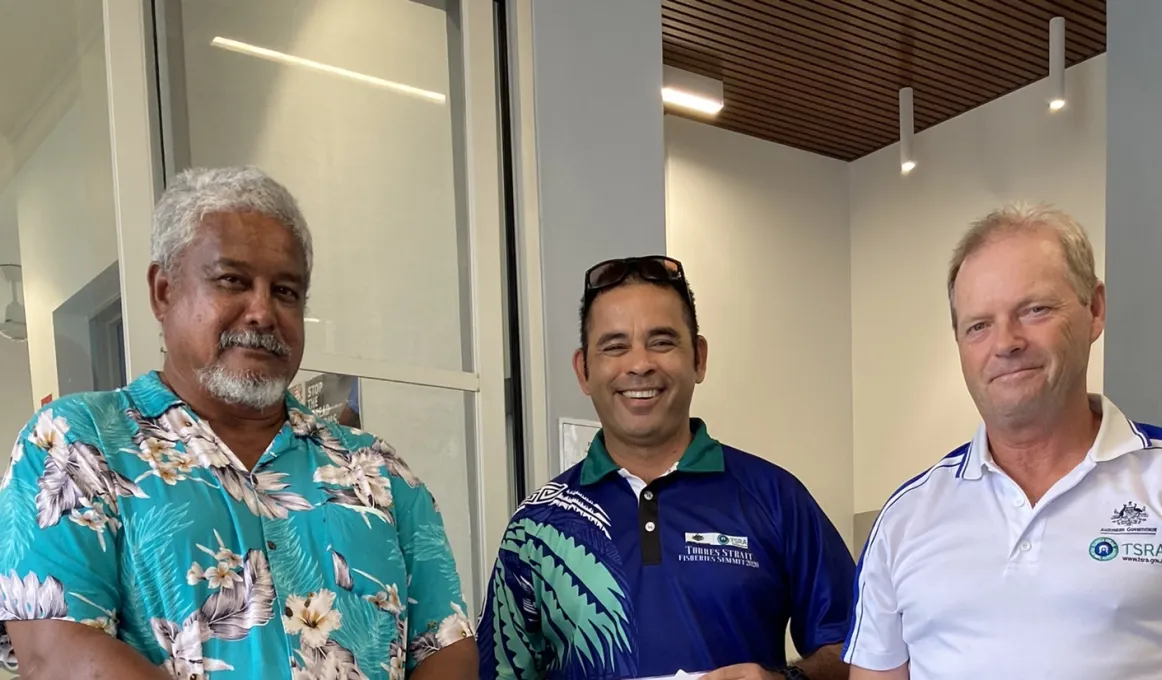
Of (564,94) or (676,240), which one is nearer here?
(564,94)

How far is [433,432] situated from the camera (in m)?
2.58

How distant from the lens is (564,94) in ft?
9.05

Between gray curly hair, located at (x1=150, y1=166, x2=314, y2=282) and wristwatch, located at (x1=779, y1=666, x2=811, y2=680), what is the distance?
1.14 metres

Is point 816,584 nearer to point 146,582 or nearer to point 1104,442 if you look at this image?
point 1104,442

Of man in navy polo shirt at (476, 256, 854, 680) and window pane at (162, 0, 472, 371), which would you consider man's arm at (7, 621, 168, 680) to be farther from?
window pane at (162, 0, 472, 371)

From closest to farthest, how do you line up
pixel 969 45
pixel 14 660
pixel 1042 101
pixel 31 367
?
1. pixel 14 660
2. pixel 31 367
3. pixel 969 45
4. pixel 1042 101

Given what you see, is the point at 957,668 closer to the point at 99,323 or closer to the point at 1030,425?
the point at 1030,425

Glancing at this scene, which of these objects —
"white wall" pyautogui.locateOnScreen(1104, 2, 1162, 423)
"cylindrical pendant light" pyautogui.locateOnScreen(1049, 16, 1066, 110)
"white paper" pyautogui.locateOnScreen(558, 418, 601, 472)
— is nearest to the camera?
"white paper" pyautogui.locateOnScreen(558, 418, 601, 472)

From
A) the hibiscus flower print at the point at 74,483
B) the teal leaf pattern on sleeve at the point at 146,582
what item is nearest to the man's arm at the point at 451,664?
the teal leaf pattern on sleeve at the point at 146,582

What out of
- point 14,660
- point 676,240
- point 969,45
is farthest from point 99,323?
point 969,45

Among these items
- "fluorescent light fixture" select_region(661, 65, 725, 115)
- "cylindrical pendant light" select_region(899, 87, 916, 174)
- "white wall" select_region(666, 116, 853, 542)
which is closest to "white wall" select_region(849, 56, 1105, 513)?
"white wall" select_region(666, 116, 853, 542)

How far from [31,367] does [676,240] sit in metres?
4.09

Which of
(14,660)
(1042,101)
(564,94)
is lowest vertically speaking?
(14,660)

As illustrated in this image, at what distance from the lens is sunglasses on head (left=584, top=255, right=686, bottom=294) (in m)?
1.94
